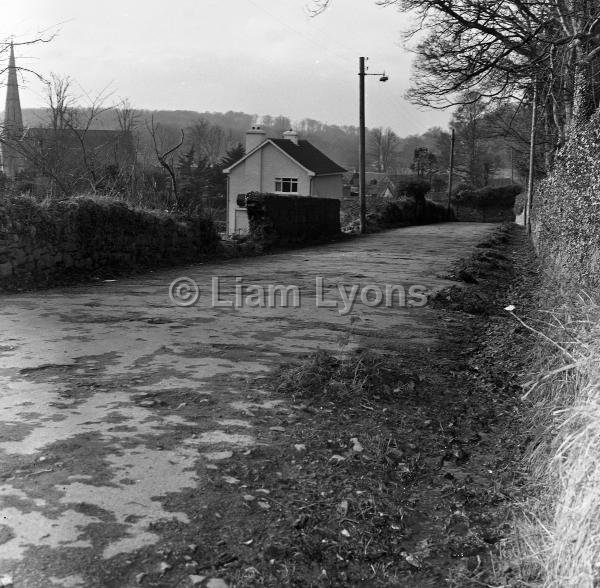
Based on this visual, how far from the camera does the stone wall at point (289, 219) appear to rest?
20.4 meters

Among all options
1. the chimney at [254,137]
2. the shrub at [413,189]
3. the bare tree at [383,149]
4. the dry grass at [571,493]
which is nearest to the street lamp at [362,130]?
the shrub at [413,189]

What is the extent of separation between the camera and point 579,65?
1390cm

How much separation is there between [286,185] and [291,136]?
497 cm

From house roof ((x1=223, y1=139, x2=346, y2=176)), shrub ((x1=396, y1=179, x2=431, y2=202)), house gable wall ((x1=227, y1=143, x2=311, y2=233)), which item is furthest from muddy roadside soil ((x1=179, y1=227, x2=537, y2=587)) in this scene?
house roof ((x1=223, y1=139, x2=346, y2=176))

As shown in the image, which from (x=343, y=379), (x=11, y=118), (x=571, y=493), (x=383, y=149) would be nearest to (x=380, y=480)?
(x=571, y=493)

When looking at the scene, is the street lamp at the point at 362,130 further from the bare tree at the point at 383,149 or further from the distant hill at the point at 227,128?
Result: the bare tree at the point at 383,149

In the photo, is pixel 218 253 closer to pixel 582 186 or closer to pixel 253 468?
pixel 582 186

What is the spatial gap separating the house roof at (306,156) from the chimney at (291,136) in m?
0.39

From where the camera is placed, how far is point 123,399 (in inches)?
195

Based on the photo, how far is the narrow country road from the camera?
10.1 ft

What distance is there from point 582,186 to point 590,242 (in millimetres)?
1728

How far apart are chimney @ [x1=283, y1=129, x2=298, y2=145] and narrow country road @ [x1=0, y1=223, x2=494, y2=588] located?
44266 mm

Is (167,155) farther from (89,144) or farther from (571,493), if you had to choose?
(571,493)

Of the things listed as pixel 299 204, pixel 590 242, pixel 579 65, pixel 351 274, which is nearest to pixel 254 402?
pixel 590 242
